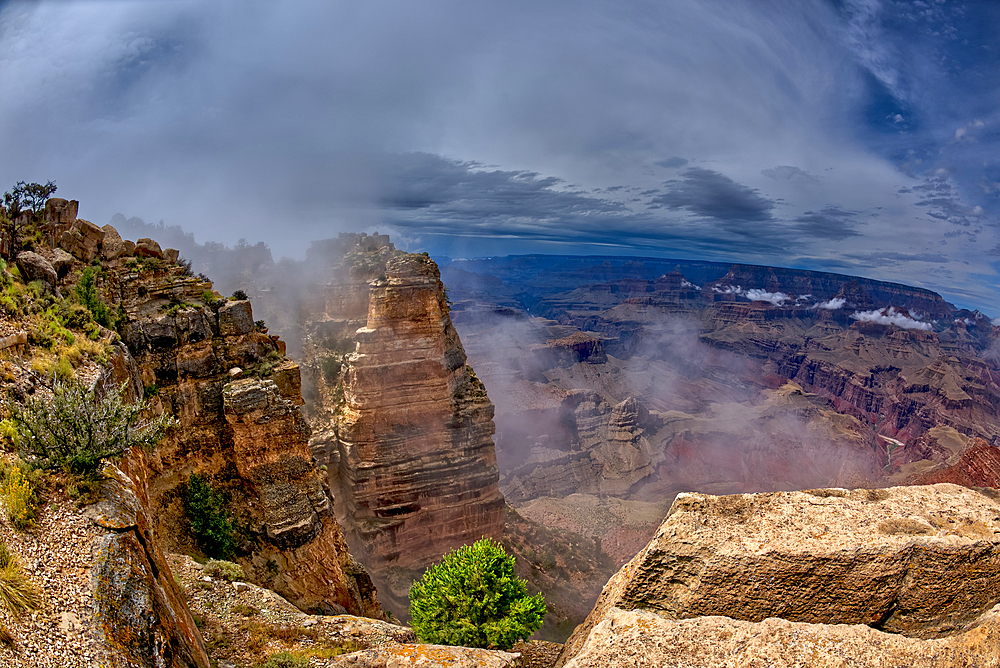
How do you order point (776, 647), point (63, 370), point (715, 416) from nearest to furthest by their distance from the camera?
1. point (776, 647)
2. point (63, 370)
3. point (715, 416)

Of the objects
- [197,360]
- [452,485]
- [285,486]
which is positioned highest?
[197,360]

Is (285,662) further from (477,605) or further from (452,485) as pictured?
(452,485)

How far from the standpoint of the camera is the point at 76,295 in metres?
14.0

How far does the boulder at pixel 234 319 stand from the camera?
1727 centimetres

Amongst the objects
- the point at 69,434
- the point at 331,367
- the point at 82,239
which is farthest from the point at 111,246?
the point at 69,434

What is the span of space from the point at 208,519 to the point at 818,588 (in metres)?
17.0

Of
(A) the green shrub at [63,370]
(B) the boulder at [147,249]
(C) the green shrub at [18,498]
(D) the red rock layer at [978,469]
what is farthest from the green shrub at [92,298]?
(D) the red rock layer at [978,469]

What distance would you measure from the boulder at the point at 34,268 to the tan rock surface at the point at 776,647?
15634 millimetres

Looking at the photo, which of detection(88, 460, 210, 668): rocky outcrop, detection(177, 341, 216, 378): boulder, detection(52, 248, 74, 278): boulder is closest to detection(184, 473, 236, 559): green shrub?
detection(177, 341, 216, 378): boulder

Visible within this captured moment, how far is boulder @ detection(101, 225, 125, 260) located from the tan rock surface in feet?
65.5

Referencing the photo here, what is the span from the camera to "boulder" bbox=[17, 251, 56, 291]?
1219 cm

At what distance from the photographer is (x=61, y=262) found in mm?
14633

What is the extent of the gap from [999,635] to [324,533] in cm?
1744

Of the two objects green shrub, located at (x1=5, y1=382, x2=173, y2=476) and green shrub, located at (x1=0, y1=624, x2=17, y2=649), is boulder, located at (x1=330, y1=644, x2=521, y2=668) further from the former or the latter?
green shrub, located at (x1=0, y1=624, x2=17, y2=649)
